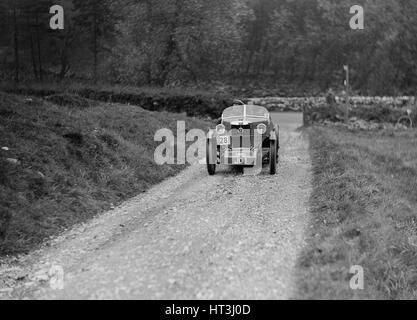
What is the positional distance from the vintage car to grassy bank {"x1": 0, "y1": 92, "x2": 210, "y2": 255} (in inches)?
72.2

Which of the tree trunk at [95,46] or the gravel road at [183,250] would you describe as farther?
the tree trunk at [95,46]

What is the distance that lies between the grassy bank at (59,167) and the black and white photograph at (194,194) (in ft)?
0.15

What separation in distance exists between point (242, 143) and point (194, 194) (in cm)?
277

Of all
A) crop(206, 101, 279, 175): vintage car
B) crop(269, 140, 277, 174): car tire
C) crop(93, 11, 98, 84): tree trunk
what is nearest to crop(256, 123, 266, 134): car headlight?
crop(206, 101, 279, 175): vintage car

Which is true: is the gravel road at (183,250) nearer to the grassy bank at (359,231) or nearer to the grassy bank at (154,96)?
the grassy bank at (359,231)

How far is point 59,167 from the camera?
462 inches

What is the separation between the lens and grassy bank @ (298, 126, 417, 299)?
21.9ft

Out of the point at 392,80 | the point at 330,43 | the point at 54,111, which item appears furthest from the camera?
the point at 330,43

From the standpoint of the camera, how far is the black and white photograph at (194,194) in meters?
6.61

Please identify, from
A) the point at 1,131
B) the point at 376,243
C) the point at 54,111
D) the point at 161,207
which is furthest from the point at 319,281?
the point at 54,111

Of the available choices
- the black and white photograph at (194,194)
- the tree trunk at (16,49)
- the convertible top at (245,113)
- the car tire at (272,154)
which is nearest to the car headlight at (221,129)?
the black and white photograph at (194,194)

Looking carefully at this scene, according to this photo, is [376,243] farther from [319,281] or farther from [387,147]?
[387,147]

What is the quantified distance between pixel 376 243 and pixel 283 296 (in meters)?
2.72
